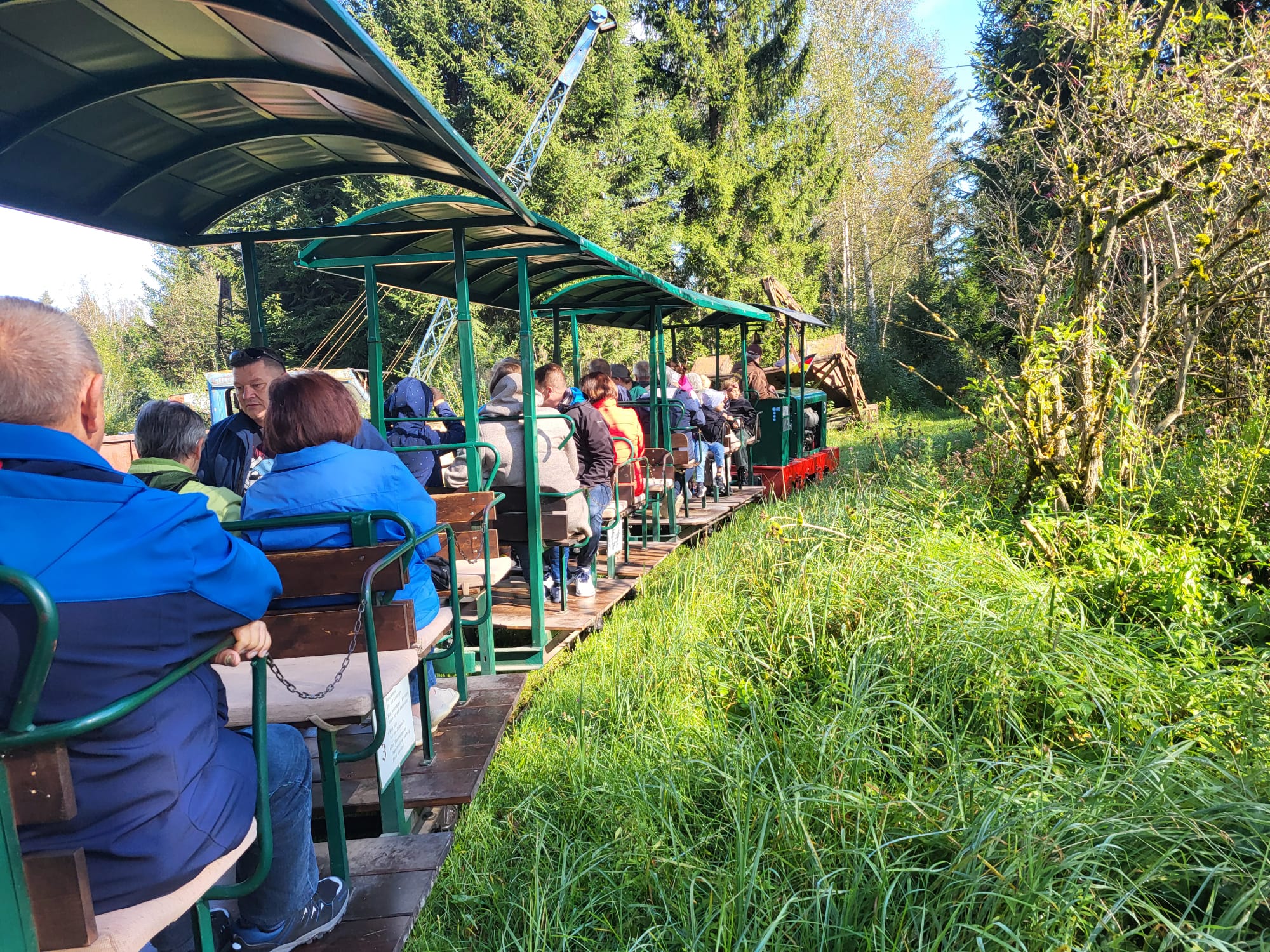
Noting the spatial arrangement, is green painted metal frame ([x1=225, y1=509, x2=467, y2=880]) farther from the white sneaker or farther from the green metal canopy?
the green metal canopy

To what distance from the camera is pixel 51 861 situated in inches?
56.7

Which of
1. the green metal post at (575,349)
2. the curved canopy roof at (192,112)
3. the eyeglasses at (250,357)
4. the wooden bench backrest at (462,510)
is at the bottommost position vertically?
the wooden bench backrest at (462,510)

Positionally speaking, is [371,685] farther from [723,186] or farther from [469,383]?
[723,186]

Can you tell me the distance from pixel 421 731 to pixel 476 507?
47.7 inches

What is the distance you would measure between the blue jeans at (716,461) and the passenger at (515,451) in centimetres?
432

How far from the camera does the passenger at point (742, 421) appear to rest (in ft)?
37.4

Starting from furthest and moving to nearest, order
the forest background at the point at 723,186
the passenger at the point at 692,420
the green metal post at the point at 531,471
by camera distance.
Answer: the forest background at the point at 723,186 → the passenger at the point at 692,420 → the green metal post at the point at 531,471

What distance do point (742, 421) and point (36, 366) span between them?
1023 centimetres

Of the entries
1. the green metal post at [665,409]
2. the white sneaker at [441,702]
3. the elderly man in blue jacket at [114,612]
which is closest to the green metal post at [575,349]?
the green metal post at [665,409]

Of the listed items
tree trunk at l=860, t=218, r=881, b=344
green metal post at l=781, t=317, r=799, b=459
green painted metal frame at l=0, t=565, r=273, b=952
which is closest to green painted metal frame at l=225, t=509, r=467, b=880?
green painted metal frame at l=0, t=565, r=273, b=952

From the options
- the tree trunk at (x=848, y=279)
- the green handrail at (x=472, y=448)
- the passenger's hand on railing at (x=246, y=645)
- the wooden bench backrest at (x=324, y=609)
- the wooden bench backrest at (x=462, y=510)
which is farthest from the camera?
the tree trunk at (x=848, y=279)

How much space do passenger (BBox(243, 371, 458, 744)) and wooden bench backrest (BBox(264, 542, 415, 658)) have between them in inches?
7.5

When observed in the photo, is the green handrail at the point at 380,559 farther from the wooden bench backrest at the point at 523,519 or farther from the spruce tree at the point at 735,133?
the spruce tree at the point at 735,133

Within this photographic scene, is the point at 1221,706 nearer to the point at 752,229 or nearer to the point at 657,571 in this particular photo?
the point at 657,571
